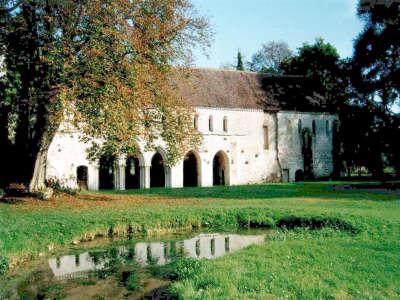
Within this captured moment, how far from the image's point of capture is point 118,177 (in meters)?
37.6

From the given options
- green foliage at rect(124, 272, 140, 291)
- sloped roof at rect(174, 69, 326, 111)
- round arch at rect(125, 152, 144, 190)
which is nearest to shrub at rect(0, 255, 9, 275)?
green foliage at rect(124, 272, 140, 291)

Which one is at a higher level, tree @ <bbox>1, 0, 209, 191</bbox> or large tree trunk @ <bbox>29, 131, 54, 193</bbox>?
tree @ <bbox>1, 0, 209, 191</bbox>

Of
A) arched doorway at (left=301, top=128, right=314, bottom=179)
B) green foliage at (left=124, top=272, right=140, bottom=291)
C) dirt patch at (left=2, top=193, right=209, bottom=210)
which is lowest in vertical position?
green foliage at (left=124, top=272, right=140, bottom=291)

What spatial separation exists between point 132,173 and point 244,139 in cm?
1125

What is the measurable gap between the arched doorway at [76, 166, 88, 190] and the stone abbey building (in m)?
0.08

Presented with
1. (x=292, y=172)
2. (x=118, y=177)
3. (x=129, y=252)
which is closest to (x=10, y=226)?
(x=129, y=252)

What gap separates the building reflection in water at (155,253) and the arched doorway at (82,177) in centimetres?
2196

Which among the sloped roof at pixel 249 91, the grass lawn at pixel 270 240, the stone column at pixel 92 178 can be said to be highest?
the sloped roof at pixel 249 91

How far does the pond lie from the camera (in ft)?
34.0

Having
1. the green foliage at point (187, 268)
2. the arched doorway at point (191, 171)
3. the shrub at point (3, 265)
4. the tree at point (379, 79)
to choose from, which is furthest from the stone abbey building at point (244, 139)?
the green foliage at point (187, 268)

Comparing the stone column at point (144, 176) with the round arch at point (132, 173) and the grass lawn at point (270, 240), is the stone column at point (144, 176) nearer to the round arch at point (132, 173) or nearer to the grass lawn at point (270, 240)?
the round arch at point (132, 173)

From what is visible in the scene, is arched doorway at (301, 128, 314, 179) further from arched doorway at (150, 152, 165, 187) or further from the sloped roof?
arched doorway at (150, 152, 165, 187)

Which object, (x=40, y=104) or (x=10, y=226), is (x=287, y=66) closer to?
(x=40, y=104)

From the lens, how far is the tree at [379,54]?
3588 centimetres
